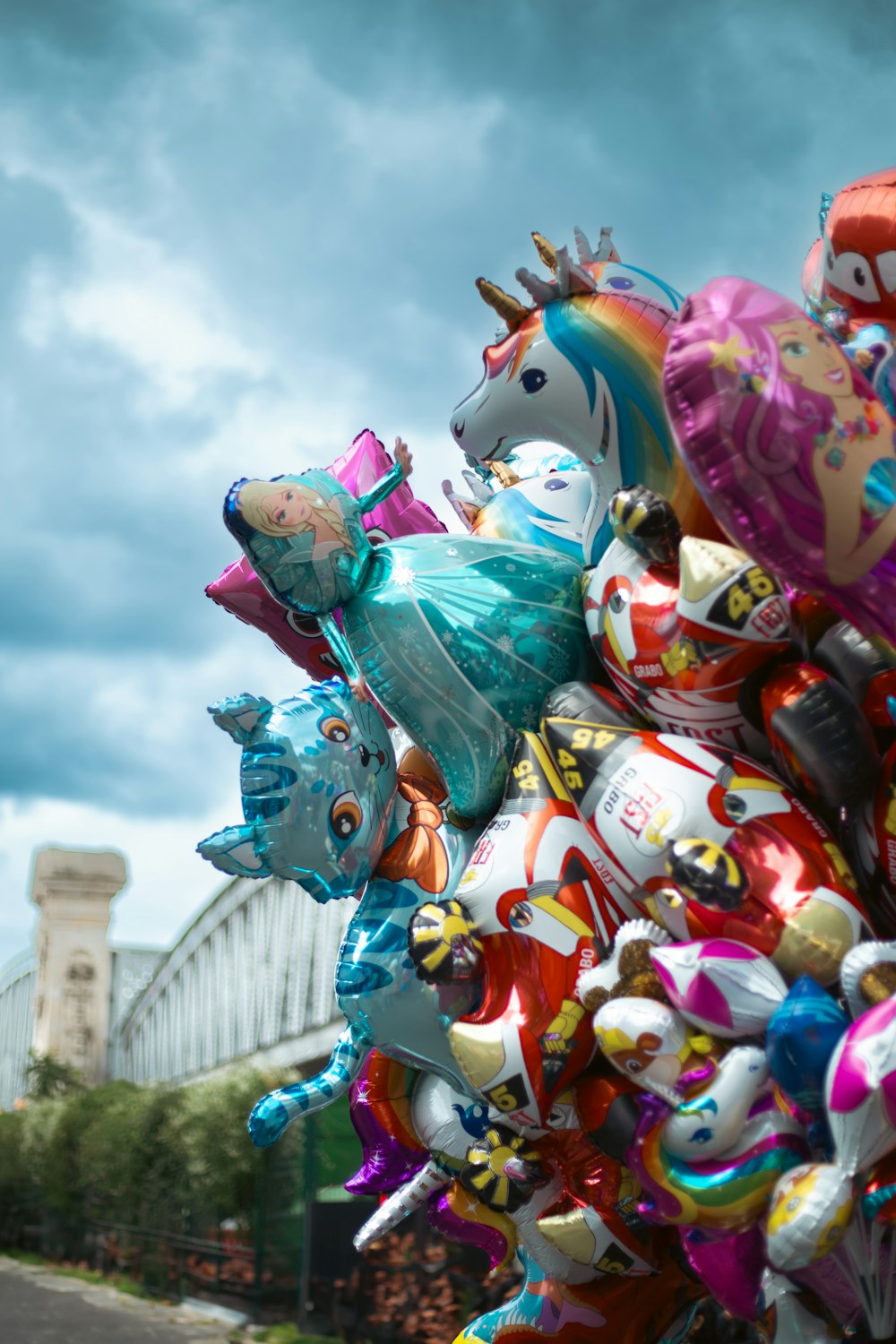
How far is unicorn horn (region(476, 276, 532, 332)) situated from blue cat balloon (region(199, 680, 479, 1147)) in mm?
1252

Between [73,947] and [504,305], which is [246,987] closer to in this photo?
[73,947]

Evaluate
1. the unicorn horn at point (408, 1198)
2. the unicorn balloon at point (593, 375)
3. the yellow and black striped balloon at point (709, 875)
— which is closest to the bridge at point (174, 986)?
the unicorn horn at point (408, 1198)

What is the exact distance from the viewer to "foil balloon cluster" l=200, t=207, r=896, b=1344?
2.91m

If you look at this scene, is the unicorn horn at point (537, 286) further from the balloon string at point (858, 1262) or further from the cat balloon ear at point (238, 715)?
the balloon string at point (858, 1262)

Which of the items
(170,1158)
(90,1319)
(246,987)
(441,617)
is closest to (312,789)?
(441,617)

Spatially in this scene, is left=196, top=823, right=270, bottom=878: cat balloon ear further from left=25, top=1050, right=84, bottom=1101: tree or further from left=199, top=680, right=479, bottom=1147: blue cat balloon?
left=25, top=1050, right=84, bottom=1101: tree

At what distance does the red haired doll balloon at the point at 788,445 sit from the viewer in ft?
9.38

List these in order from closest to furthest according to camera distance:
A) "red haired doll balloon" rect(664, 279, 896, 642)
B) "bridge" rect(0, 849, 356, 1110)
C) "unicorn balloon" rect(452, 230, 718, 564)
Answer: "red haired doll balloon" rect(664, 279, 896, 642) → "unicorn balloon" rect(452, 230, 718, 564) → "bridge" rect(0, 849, 356, 1110)

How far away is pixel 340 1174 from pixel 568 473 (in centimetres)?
806

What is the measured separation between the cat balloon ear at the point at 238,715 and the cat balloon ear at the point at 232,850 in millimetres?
338

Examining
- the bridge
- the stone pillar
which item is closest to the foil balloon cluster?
the bridge

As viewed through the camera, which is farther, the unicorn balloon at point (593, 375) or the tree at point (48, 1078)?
the tree at point (48, 1078)

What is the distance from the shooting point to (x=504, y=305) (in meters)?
3.98

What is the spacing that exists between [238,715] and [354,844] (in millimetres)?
511
